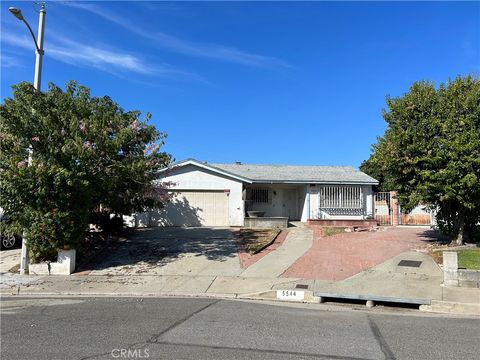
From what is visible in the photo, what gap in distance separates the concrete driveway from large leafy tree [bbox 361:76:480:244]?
670 centimetres

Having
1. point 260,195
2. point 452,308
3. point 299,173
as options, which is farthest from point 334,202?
point 452,308

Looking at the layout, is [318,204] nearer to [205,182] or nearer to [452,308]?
[205,182]

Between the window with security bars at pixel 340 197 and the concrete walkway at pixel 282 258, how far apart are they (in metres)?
6.27

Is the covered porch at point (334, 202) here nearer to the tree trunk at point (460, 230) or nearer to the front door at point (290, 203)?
the front door at point (290, 203)

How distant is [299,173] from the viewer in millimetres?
28703

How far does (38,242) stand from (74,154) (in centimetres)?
296

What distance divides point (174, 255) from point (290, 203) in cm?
1446

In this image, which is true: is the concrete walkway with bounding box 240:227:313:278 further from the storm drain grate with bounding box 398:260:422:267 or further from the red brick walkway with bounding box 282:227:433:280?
the storm drain grate with bounding box 398:260:422:267

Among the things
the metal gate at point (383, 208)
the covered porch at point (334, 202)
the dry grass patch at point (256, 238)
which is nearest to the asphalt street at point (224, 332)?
the dry grass patch at point (256, 238)

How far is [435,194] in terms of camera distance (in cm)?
1505

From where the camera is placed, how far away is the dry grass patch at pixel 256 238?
56.0ft

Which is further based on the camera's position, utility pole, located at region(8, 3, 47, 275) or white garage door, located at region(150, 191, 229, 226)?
white garage door, located at region(150, 191, 229, 226)

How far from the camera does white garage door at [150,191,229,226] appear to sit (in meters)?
24.5

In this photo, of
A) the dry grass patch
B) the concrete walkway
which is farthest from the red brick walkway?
the dry grass patch
